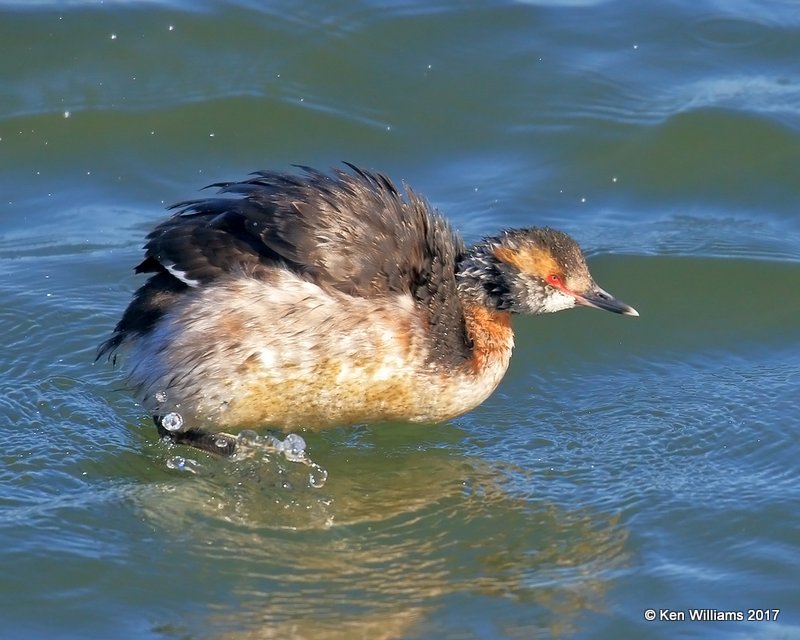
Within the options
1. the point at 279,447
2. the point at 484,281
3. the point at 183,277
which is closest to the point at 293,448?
the point at 279,447

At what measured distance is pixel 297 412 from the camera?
6797 mm

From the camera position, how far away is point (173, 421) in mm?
6840

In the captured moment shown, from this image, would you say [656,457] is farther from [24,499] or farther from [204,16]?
[204,16]

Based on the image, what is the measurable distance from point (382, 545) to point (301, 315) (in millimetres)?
1157

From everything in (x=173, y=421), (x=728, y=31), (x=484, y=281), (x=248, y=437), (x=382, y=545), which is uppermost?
(x=728, y=31)

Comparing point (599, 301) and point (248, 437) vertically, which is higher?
point (599, 301)

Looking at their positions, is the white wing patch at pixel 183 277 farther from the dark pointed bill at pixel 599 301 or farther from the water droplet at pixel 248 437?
the dark pointed bill at pixel 599 301

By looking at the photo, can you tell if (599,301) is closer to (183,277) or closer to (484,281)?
(484,281)

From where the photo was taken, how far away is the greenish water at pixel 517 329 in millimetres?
5957

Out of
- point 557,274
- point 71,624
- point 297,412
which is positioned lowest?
point 71,624

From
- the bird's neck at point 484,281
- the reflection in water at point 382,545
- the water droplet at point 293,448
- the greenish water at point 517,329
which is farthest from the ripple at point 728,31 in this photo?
the water droplet at point 293,448

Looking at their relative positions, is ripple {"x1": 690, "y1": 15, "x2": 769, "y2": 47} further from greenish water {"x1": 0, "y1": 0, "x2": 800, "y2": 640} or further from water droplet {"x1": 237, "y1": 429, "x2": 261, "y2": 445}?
water droplet {"x1": 237, "y1": 429, "x2": 261, "y2": 445}

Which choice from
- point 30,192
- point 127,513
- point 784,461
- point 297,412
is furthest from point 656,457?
point 30,192

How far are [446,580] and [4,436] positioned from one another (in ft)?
8.13
